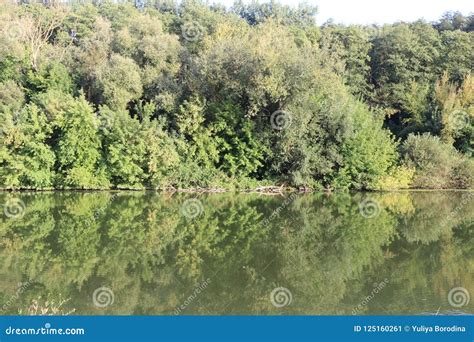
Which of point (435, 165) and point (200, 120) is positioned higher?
point (200, 120)

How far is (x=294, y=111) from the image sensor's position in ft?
104

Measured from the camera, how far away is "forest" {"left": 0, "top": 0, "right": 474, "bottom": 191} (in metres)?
30.1

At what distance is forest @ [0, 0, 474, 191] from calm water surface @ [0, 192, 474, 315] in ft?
19.8

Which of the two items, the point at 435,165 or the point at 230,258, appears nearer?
the point at 230,258

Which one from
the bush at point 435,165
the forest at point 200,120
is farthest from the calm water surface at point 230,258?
the bush at point 435,165

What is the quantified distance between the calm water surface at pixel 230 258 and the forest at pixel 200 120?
19.8ft

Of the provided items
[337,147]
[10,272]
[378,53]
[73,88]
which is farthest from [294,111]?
[10,272]

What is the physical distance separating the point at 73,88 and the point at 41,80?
1961 mm

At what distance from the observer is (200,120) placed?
32156mm

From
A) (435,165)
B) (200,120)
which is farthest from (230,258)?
(435,165)

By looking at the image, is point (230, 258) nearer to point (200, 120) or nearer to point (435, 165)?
point (200, 120)

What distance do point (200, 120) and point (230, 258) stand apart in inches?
744

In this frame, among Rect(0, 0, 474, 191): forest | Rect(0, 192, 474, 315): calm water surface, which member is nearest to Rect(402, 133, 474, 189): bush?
Rect(0, 0, 474, 191): forest

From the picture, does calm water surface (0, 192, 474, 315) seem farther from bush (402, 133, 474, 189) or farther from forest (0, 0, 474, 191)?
bush (402, 133, 474, 189)
